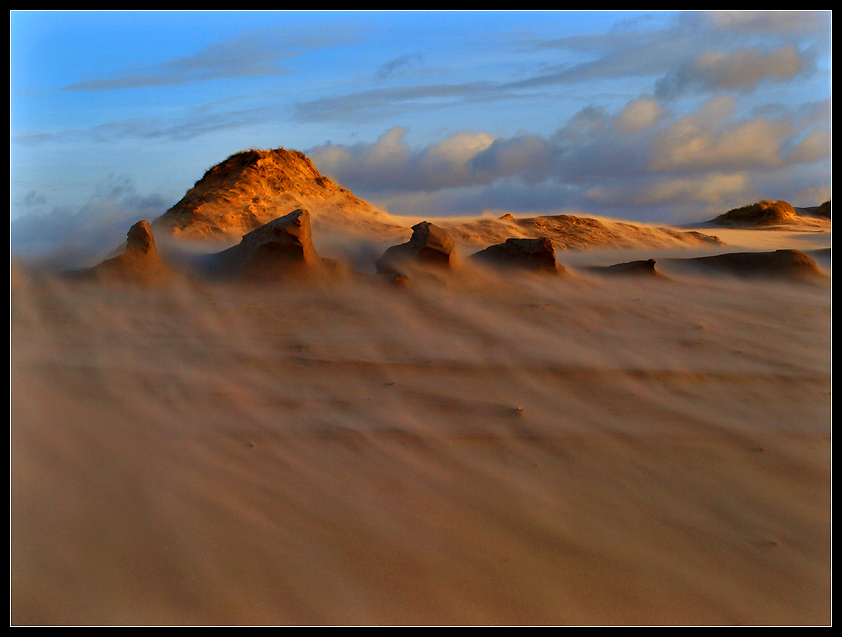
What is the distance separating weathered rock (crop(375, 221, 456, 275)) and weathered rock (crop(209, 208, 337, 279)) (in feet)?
2.48

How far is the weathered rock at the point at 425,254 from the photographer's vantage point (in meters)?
6.98

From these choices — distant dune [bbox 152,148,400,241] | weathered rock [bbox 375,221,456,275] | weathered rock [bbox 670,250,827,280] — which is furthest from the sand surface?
distant dune [bbox 152,148,400,241]

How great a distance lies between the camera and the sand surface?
2.14m

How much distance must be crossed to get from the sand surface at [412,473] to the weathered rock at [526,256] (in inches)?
80.5

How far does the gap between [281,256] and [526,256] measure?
283 cm

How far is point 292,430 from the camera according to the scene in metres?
3.19

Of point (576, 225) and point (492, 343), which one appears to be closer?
point (492, 343)

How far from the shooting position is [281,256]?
21.3ft

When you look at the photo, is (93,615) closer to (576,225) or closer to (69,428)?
(69,428)

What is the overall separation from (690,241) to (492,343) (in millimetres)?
11168

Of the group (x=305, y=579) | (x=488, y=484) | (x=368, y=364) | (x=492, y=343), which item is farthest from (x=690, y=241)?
(x=305, y=579)

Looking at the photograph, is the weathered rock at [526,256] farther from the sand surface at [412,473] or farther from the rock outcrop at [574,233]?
the rock outcrop at [574,233]

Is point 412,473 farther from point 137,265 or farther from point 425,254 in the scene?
point 137,265

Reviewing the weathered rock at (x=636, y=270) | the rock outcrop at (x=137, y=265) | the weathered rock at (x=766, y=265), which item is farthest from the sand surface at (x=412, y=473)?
the weathered rock at (x=766, y=265)
